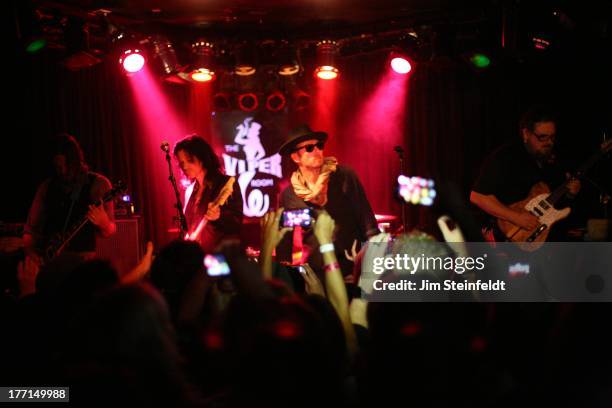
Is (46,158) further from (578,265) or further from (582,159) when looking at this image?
(582,159)

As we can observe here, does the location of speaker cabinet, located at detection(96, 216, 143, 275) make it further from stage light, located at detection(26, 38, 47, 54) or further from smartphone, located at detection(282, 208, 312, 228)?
smartphone, located at detection(282, 208, 312, 228)

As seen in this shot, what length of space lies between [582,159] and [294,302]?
6424 mm

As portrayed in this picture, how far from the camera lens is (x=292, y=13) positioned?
710 centimetres

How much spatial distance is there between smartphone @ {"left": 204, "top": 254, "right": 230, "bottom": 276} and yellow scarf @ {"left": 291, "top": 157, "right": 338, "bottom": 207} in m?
2.47

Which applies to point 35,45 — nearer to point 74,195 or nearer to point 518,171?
point 74,195

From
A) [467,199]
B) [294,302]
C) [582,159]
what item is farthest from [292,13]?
[294,302]

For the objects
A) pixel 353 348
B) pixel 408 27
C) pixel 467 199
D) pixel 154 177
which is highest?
pixel 408 27

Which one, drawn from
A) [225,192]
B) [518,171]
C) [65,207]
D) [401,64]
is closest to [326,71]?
[401,64]

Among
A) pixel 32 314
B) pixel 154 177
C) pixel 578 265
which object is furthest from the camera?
pixel 154 177

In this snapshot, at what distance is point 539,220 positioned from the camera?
16.3 feet

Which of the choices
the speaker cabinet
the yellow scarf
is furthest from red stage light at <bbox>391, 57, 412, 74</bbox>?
the speaker cabinet

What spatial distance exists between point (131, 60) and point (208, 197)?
2031 millimetres

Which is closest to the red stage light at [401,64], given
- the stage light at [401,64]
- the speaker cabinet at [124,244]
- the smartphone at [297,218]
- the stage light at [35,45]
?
the stage light at [401,64]

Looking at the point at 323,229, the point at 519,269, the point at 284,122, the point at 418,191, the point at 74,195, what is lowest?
the point at 519,269
